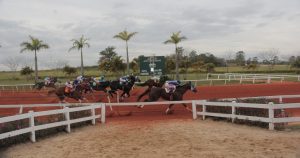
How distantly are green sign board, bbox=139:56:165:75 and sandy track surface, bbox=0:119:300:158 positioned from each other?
60.7 feet

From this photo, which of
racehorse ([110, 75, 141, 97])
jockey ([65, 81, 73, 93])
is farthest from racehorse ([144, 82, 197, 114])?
jockey ([65, 81, 73, 93])

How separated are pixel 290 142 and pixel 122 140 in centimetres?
468

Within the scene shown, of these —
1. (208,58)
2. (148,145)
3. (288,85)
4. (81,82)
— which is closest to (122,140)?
(148,145)

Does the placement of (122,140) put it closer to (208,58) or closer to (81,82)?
(81,82)

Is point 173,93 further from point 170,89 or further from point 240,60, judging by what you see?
point 240,60

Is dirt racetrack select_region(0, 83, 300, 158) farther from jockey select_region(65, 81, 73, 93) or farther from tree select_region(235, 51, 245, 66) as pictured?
tree select_region(235, 51, 245, 66)

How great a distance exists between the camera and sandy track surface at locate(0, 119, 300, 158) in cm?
1111

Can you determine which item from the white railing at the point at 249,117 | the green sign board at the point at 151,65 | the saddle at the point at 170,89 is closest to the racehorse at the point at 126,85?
the saddle at the point at 170,89

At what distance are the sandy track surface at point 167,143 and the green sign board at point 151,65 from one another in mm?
18499

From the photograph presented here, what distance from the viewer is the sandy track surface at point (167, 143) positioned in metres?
11.1

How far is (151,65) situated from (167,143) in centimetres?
2206

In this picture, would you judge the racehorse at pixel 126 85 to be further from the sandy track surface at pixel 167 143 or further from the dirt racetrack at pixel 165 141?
the sandy track surface at pixel 167 143

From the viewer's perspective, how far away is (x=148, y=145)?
1217cm

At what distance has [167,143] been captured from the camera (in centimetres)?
1234
